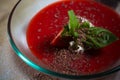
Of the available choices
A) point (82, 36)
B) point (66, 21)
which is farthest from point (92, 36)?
point (66, 21)

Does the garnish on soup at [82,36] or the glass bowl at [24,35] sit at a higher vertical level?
the garnish on soup at [82,36]

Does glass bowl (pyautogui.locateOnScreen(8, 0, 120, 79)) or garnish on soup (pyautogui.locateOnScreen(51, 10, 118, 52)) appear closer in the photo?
glass bowl (pyautogui.locateOnScreen(8, 0, 120, 79))

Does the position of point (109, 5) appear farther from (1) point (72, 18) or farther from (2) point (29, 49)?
(2) point (29, 49)

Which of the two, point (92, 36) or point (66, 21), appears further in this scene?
→ point (66, 21)

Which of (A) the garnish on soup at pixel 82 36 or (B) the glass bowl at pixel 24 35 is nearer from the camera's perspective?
(B) the glass bowl at pixel 24 35

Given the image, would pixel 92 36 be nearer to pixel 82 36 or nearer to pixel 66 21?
pixel 82 36
